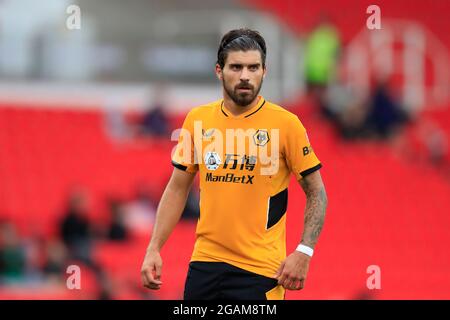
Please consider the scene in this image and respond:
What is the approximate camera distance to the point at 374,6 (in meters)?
18.2

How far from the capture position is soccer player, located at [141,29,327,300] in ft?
17.3

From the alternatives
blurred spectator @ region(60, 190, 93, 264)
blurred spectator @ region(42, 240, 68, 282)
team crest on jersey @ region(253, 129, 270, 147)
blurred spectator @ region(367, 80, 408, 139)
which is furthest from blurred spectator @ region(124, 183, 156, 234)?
team crest on jersey @ region(253, 129, 270, 147)

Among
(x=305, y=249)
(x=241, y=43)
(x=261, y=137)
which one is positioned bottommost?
(x=305, y=249)

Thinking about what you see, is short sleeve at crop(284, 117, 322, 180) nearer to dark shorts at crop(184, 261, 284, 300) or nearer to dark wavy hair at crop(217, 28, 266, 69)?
dark wavy hair at crop(217, 28, 266, 69)

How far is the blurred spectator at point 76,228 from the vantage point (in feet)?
46.2

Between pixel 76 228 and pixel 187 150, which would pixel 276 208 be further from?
pixel 76 228

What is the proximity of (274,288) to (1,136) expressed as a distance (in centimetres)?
1245

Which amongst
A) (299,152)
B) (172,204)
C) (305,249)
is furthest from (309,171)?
(172,204)

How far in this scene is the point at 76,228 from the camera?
14.2 meters

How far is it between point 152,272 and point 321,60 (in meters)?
12.3

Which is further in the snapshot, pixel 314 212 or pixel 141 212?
pixel 141 212

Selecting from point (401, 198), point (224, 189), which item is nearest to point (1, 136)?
point (401, 198)

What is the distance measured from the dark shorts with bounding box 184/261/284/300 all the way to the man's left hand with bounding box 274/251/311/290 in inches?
6.9

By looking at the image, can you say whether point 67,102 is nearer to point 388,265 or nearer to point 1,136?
point 1,136
